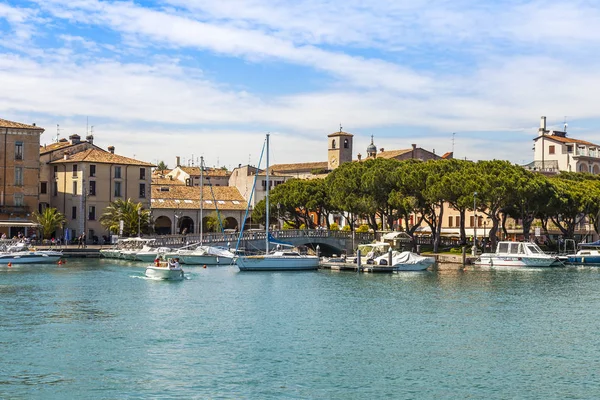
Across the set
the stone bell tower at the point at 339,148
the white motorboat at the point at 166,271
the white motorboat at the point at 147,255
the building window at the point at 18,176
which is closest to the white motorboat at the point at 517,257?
the white motorboat at the point at 147,255

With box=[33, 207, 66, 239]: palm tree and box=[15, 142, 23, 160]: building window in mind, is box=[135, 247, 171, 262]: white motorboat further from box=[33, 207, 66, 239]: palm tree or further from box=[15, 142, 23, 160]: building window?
box=[15, 142, 23, 160]: building window

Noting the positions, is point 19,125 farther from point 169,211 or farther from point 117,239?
point 169,211

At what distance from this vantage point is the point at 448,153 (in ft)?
572

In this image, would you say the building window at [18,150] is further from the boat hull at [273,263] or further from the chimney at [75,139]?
the boat hull at [273,263]

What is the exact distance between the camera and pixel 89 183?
123m

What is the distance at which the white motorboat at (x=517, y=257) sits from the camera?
3944 inches

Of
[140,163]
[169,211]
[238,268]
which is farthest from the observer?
[169,211]

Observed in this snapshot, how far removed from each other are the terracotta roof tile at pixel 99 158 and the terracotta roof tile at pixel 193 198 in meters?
9.71

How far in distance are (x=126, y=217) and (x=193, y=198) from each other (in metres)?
26.4

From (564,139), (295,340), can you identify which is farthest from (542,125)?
(295,340)

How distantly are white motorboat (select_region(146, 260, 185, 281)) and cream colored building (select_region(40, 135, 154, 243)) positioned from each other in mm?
44623

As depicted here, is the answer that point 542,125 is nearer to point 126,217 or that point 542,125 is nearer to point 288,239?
point 288,239

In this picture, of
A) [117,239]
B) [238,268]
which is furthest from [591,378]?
[117,239]

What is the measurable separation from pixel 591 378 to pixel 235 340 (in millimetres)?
18016
